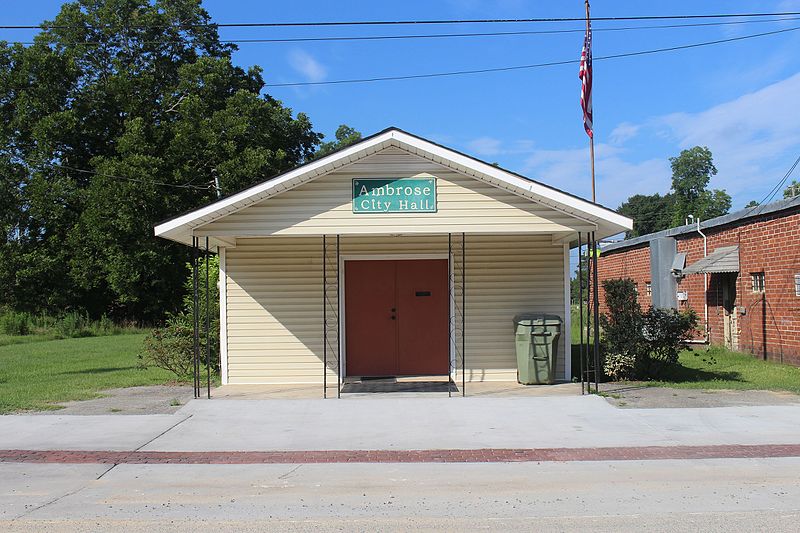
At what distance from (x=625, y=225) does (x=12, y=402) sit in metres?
10.4

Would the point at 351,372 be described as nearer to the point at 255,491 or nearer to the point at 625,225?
the point at 625,225

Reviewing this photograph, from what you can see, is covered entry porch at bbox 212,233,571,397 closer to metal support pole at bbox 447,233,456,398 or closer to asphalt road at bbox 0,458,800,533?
metal support pole at bbox 447,233,456,398

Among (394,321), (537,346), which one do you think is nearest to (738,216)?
(537,346)

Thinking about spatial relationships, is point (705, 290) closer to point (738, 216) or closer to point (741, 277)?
point (741, 277)

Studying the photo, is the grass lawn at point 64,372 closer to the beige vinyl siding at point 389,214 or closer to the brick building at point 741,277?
the beige vinyl siding at point 389,214

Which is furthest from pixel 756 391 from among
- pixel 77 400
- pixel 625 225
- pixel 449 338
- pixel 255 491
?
pixel 77 400

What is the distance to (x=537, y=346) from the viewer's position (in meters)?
12.6

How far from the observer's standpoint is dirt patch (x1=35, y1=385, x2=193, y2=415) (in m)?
11.0

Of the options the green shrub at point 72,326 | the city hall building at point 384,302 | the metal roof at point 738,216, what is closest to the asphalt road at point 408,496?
the city hall building at point 384,302

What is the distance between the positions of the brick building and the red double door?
307 inches

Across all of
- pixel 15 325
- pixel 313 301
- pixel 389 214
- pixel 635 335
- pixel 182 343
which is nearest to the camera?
pixel 389 214

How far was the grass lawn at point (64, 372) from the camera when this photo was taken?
12.5m

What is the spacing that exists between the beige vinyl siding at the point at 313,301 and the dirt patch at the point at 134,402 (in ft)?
4.50

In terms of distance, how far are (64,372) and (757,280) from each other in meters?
16.7
